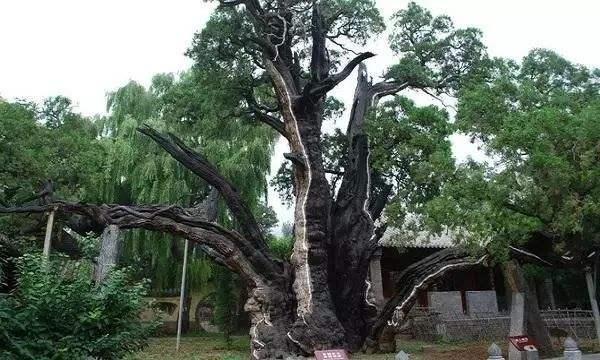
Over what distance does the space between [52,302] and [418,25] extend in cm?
1047

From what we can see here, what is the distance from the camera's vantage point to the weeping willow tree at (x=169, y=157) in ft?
45.4

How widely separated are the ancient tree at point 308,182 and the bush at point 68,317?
4.36 m

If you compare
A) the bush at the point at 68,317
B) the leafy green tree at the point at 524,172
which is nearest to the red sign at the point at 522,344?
the leafy green tree at the point at 524,172

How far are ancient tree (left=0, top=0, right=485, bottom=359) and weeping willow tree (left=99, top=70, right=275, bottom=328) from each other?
4.81 ft

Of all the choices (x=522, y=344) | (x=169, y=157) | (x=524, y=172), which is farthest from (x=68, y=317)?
(x=169, y=157)

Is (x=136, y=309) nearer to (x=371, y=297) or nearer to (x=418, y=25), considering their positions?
(x=371, y=297)

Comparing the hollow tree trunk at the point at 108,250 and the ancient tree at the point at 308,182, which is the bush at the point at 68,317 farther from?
the ancient tree at the point at 308,182

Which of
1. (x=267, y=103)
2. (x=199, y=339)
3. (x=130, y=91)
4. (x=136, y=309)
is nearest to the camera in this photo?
(x=136, y=309)

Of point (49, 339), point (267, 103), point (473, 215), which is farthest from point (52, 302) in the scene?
point (267, 103)

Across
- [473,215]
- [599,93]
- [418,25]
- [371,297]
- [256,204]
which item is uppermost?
[418,25]

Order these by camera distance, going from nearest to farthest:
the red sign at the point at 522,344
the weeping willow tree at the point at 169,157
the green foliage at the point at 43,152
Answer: the red sign at the point at 522,344, the green foliage at the point at 43,152, the weeping willow tree at the point at 169,157

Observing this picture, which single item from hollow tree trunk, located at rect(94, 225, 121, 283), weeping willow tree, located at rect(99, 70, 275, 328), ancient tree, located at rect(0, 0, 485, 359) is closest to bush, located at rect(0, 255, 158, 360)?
hollow tree trunk, located at rect(94, 225, 121, 283)

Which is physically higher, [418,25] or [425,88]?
[418,25]

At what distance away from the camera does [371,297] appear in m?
12.0
